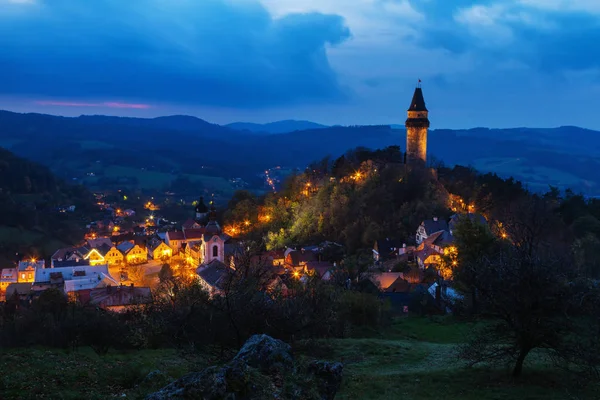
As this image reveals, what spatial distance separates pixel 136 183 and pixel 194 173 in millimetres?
27147

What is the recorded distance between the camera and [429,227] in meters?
43.5

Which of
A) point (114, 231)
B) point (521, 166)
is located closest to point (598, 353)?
point (114, 231)

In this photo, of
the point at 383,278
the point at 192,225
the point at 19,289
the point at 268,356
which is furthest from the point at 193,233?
the point at 268,356

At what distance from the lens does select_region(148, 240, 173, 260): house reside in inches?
2237

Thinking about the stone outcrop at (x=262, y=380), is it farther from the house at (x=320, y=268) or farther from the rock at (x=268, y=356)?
the house at (x=320, y=268)

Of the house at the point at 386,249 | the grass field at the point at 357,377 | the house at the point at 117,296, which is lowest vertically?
the house at the point at 117,296

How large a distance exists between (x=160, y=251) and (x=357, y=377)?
4842 centimetres

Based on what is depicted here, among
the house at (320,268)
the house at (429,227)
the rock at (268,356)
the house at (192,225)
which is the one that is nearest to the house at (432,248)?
the house at (429,227)

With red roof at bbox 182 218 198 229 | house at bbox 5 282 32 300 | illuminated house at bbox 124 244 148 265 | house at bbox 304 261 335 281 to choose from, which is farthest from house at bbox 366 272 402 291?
red roof at bbox 182 218 198 229

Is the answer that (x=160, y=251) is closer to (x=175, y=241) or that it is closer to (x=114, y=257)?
(x=175, y=241)

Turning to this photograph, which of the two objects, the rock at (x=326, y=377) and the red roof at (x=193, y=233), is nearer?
the rock at (x=326, y=377)

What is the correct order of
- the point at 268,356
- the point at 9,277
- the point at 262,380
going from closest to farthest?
the point at 262,380 → the point at 268,356 → the point at 9,277

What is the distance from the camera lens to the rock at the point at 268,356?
6.74m

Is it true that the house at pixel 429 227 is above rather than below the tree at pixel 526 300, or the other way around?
below
